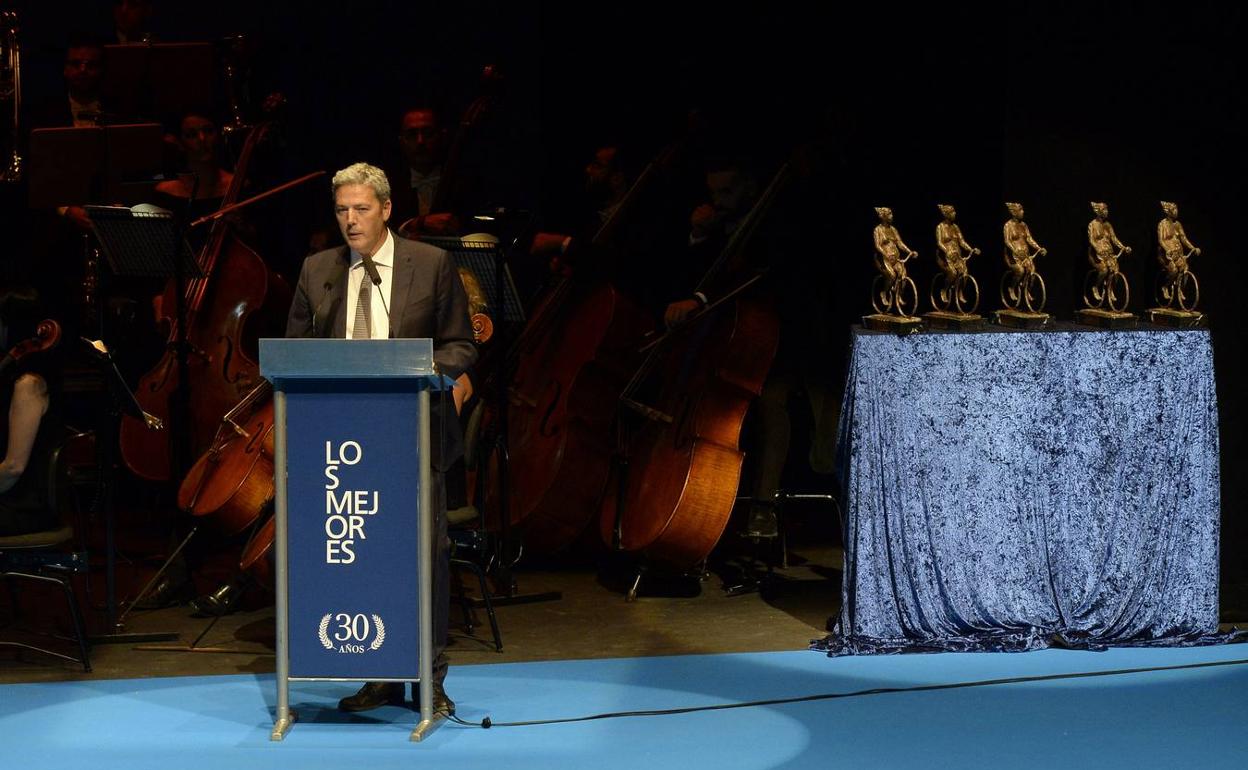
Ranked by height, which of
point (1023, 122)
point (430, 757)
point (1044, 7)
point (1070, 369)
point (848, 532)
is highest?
point (1044, 7)

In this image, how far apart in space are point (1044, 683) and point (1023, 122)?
190cm

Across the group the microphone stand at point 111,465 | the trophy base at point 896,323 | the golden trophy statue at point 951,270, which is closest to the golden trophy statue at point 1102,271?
the golden trophy statue at point 951,270

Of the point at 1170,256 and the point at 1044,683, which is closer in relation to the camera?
the point at 1044,683

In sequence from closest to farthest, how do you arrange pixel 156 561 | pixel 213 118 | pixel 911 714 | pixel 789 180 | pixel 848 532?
pixel 911 714 → pixel 848 532 → pixel 789 180 → pixel 156 561 → pixel 213 118

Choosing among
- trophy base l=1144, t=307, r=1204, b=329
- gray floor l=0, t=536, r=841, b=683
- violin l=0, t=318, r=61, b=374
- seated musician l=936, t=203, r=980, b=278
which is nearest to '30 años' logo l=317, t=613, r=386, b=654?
gray floor l=0, t=536, r=841, b=683

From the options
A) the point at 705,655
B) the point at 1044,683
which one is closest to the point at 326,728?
the point at 705,655

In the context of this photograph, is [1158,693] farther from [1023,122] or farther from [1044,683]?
[1023,122]

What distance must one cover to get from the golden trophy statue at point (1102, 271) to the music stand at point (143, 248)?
9.40 ft

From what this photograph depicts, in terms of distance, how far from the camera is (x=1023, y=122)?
556cm

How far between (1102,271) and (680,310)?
1370mm

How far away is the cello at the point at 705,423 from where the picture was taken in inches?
219

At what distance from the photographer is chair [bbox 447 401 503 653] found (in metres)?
5.12

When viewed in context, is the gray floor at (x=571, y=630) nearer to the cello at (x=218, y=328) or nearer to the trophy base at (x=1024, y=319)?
the cello at (x=218, y=328)

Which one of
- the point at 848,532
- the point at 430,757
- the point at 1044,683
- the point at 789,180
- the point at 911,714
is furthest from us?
the point at 789,180
